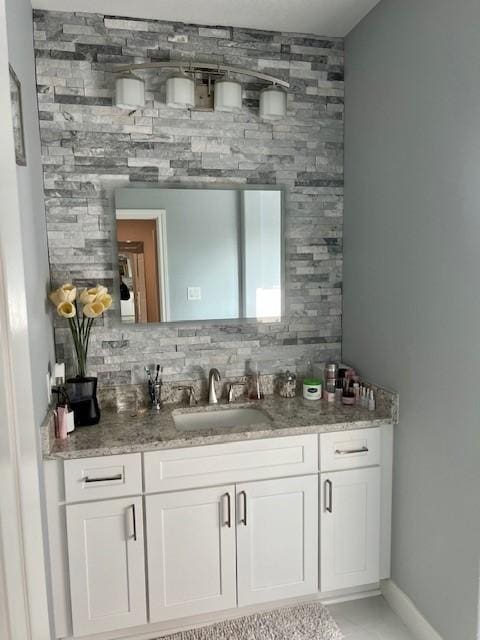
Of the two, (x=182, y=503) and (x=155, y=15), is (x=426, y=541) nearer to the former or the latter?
(x=182, y=503)

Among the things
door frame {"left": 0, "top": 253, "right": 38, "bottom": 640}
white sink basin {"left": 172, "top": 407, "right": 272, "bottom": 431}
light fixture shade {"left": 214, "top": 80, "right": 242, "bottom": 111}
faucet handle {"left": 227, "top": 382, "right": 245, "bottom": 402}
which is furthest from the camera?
faucet handle {"left": 227, "top": 382, "right": 245, "bottom": 402}

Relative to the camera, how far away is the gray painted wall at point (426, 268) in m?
1.66

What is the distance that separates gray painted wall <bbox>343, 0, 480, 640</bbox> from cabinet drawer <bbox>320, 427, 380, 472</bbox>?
11 centimetres

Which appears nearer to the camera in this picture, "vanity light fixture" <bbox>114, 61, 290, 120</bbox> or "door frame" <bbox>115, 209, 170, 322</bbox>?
"vanity light fixture" <bbox>114, 61, 290, 120</bbox>

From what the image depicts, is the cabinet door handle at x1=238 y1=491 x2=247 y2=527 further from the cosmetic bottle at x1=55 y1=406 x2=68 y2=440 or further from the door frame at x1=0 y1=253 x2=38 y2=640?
the door frame at x1=0 y1=253 x2=38 y2=640

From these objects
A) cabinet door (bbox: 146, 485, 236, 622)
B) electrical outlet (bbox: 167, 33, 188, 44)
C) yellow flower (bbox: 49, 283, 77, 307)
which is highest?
electrical outlet (bbox: 167, 33, 188, 44)

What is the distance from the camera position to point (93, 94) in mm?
2221

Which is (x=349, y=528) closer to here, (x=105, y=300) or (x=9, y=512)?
(x=105, y=300)

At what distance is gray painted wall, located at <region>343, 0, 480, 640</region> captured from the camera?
65.5 inches

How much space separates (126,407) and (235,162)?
4.42 feet

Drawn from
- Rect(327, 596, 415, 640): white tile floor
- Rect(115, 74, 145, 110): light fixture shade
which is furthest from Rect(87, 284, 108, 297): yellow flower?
Rect(327, 596, 415, 640): white tile floor

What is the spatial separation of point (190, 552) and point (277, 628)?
0.51 m

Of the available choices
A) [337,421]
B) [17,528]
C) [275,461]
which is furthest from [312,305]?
[17,528]

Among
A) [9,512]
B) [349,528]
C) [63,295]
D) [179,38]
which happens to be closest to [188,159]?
[179,38]
